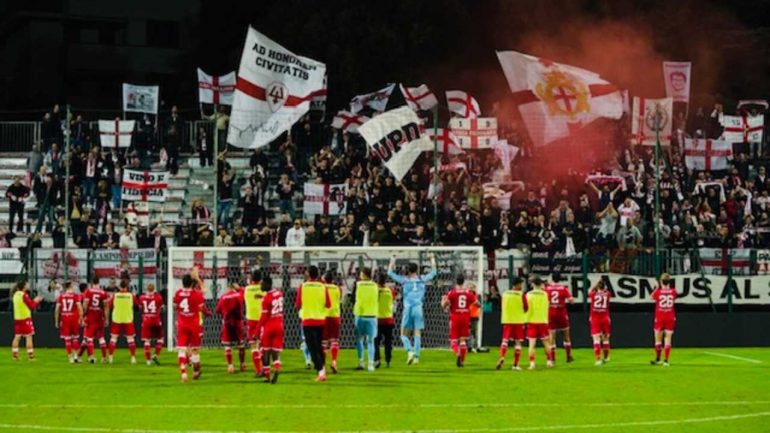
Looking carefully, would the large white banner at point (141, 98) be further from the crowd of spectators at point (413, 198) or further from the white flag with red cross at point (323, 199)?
the white flag with red cross at point (323, 199)

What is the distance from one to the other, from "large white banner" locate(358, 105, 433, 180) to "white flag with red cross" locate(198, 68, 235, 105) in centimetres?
937

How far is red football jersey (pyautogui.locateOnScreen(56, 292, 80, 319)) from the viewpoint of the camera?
104 feet

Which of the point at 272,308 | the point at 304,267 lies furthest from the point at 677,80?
the point at 272,308

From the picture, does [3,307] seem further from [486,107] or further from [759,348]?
[486,107]

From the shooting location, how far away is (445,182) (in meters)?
41.9

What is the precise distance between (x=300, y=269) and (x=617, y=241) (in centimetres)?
930

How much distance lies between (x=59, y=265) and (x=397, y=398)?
16.0 meters

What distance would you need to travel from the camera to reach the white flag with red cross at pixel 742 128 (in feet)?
148

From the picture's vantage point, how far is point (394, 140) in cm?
3928

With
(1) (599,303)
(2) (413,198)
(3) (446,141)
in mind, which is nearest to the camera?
(1) (599,303)

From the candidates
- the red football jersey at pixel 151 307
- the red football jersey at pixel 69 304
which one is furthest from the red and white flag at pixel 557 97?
the red football jersey at pixel 69 304

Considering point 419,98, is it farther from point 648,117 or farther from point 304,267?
point 304,267

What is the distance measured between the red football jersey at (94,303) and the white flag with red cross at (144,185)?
6.48m

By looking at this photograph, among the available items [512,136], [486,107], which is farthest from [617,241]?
[486,107]
